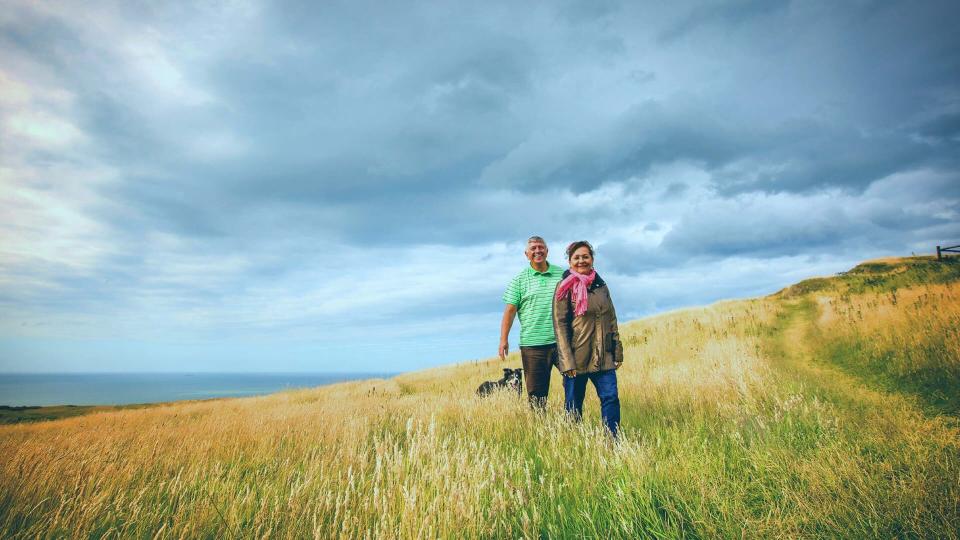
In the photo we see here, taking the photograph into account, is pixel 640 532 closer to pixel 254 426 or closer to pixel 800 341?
pixel 254 426

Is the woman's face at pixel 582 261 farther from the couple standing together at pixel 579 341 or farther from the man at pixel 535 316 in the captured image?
the man at pixel 535 316

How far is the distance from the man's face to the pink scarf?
1077 millimetres

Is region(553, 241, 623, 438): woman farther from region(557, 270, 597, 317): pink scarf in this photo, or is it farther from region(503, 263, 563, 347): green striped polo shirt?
region(503, 263, 563, 347): green striped polo shirt

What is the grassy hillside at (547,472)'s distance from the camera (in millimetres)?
2242

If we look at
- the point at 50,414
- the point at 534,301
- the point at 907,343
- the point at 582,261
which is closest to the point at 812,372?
the point at 907,343

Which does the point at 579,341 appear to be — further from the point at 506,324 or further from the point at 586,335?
the point at 506,324

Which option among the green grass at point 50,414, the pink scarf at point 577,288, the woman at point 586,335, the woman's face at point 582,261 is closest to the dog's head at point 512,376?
the woman at point 586,335

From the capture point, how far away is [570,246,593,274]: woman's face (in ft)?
15.8

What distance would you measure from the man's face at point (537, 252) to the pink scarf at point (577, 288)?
42.4 inches

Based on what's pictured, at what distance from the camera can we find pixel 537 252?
5891 mm

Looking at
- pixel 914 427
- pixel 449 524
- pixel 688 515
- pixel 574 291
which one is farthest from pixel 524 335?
pixel 914 427

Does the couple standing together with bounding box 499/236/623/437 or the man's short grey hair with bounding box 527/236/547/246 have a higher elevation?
the man's short grey hair with bounding box 527/236/547/246

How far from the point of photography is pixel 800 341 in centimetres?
1224

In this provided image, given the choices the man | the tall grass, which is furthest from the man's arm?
the tall grass
